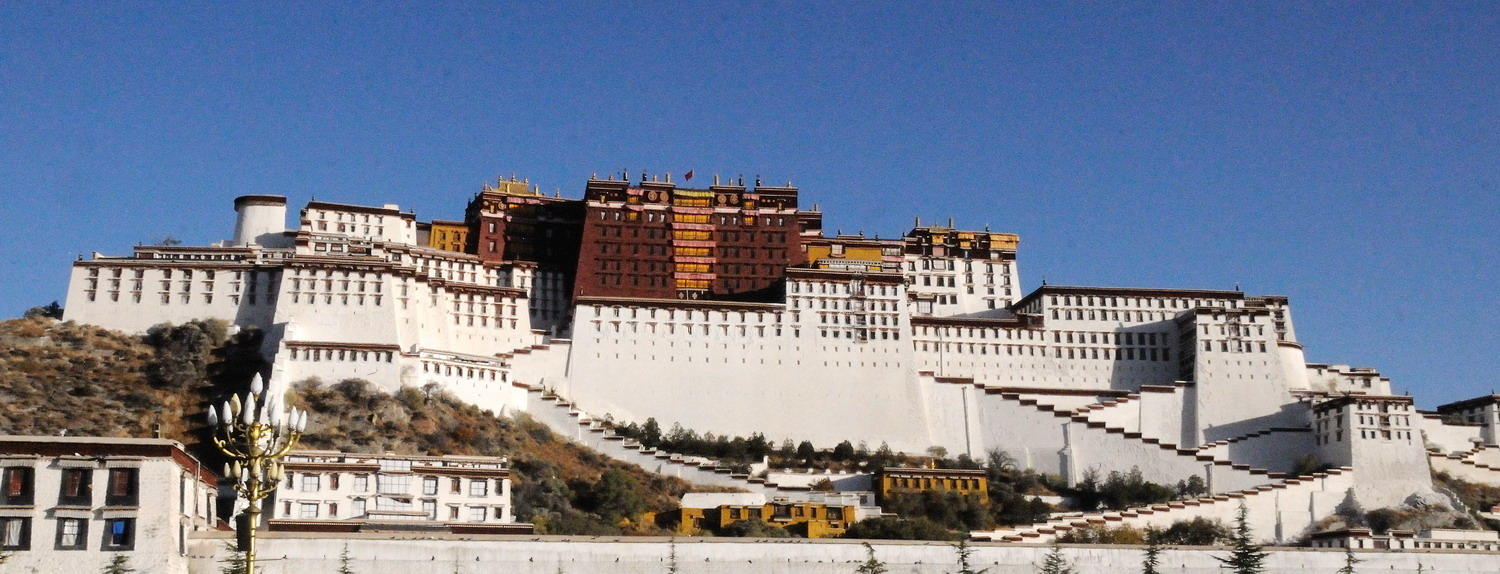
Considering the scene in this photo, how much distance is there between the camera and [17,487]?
142ft

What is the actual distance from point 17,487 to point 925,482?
45.2 m

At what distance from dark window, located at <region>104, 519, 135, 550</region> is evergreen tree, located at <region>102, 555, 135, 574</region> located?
33 cm

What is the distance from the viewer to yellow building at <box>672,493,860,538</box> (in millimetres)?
71250

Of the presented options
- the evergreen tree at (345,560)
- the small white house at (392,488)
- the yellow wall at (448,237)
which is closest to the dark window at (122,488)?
the evergreen tree at (345,560)

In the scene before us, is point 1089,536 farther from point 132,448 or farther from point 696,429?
point 132,448

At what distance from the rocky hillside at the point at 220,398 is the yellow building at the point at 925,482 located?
32.3 ft

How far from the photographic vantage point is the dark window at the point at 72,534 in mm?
43094

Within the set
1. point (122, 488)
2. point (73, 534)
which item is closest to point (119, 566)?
point (73, 534)

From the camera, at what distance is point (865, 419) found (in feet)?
300

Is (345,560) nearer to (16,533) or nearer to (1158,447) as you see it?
(16,533)

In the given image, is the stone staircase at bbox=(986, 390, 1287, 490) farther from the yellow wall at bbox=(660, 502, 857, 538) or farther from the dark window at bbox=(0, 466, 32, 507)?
the dark window at bbox=(0, 466, 32, 507)

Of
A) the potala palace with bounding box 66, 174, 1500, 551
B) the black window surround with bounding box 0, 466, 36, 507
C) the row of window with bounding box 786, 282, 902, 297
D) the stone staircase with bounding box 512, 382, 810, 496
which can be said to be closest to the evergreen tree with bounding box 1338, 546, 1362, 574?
the potala palace with bounding box 66, 174, 1500, 551

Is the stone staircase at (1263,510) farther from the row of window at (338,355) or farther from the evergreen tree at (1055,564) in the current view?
the row of window at (338,355)

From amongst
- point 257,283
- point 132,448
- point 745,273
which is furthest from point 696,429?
point 132,448
